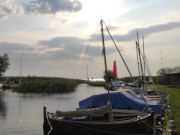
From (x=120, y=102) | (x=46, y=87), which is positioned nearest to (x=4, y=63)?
(x=46, y=87)

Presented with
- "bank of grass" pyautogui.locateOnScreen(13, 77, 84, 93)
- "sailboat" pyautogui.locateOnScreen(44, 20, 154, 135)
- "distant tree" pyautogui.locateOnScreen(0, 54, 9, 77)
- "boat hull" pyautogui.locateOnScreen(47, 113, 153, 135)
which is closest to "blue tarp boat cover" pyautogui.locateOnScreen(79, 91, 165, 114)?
"sailboat" pyautogui.locateOnScreen(44, 20, 154, 135)

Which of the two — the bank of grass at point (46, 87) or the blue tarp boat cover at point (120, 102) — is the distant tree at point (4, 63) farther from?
the blue tarp boat cover at point (120, 102)

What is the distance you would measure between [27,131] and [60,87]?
149 feet

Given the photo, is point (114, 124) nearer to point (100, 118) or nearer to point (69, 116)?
point (100, 118)

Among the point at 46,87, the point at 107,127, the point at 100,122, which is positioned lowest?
the point at 107,127

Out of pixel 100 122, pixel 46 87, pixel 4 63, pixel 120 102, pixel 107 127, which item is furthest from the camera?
pixel 4 63

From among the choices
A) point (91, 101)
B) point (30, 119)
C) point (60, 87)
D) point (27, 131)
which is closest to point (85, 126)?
point (91, 101)

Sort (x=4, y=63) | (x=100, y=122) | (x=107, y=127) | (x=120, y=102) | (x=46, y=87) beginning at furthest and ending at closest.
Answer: (x=4, y=63) → (x=46, y=87) → (x=120, y=102) → (x=100, y=122) → (x=107, y=127)

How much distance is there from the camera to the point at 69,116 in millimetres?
17938

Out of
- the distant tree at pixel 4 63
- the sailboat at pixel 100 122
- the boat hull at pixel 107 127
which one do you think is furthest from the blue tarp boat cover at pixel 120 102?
the distant tree at pixel 4 63

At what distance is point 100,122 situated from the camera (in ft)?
52.2

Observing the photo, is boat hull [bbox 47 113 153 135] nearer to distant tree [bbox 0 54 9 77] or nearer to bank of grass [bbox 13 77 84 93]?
bank of grass [bbox 13 77 84 93]

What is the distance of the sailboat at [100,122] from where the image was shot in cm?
1505

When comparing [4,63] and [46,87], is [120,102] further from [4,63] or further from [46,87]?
[4,63]
